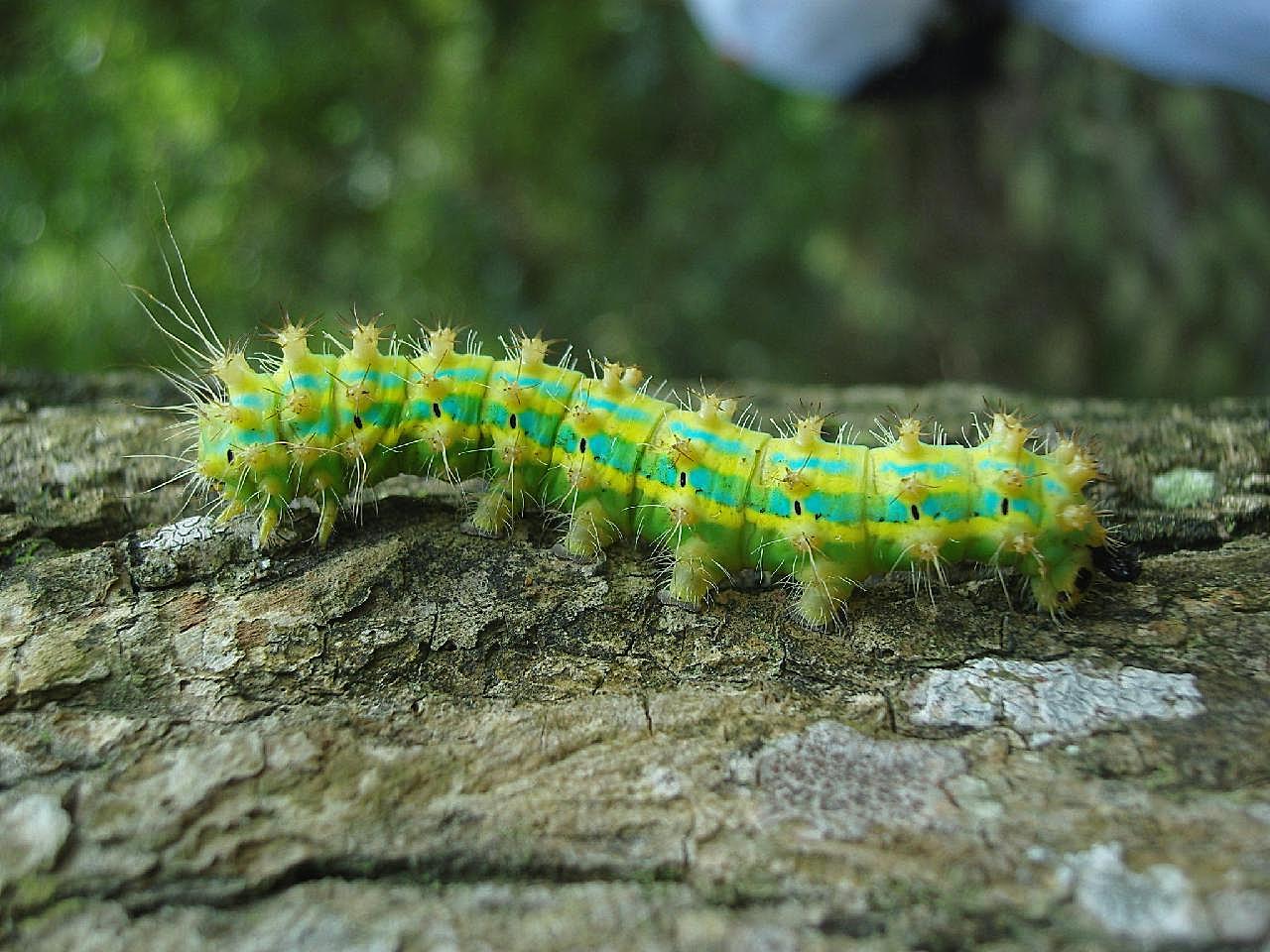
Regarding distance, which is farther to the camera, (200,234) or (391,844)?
(200,234)

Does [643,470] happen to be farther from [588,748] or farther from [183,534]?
[183,534]

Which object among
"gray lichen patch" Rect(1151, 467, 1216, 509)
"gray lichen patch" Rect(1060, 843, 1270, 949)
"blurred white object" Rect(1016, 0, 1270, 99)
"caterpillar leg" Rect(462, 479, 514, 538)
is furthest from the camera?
"blurred white object" Rect(1016, 0, 1270, 99)

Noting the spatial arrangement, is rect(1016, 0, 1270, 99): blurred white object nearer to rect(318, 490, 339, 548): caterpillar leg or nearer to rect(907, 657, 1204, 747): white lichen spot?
rect(907, 657, 1204, 747): white lichen spot

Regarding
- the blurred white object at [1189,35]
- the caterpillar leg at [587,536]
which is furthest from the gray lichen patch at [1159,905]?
the blurred white object at [1189,35]

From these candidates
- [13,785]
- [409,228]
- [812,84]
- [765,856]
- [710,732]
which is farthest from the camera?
[409,228]

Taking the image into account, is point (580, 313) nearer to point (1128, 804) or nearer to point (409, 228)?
point (409, 228)

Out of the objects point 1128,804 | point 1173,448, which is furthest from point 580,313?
point 1128,804

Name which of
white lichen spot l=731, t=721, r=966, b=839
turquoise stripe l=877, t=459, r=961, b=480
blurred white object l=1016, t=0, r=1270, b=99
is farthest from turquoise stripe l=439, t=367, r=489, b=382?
blurred white object l=1016, t=0, r=1270, b=99
